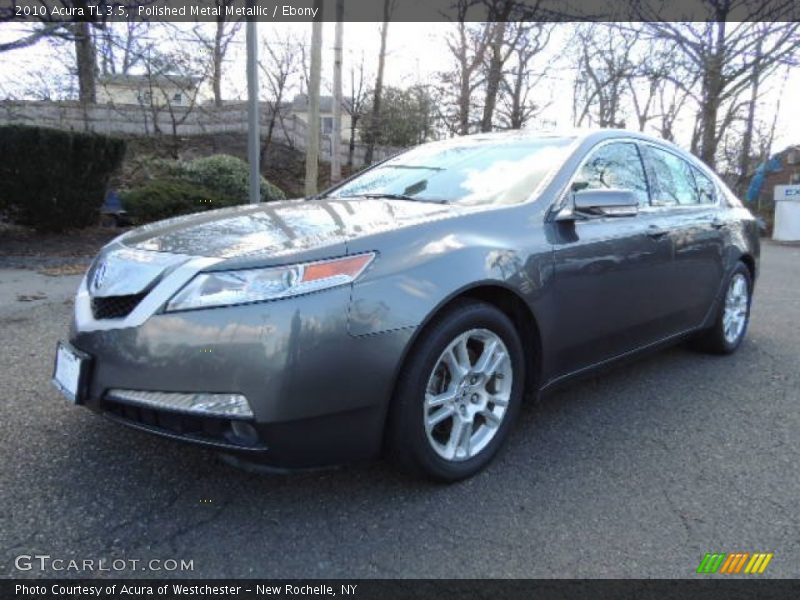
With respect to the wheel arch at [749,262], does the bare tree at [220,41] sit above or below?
above

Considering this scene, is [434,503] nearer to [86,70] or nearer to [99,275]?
[99,275]

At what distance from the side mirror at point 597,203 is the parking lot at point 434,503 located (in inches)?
43.0

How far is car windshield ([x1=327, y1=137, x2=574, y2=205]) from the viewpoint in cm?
313

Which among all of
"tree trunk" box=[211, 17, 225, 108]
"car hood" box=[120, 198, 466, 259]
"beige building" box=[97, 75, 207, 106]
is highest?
"tree trunk" box=[211, 17, 225, 108]

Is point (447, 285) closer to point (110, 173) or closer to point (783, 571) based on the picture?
point (783, 571)

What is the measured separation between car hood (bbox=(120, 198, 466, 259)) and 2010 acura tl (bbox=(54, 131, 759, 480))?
0.5 inches

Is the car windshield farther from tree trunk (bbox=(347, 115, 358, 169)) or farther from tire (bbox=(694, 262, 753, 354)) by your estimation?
tree trunk (bbox=(347, 115, 358, 169))

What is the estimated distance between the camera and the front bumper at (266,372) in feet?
6.72

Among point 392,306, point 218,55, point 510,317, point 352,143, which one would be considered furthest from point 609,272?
point 352,143

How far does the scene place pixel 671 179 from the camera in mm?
3996

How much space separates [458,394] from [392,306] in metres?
0.57

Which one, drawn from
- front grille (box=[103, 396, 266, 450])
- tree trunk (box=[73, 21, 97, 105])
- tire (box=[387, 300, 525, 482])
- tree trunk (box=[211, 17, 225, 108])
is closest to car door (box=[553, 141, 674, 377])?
tire (box=[387, 300, 525, 482])

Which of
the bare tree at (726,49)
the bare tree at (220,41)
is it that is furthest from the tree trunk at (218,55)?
the bare tree at (726,49)

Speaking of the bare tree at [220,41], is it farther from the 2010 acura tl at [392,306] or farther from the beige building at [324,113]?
the 2010 acura tl at [392,306]
